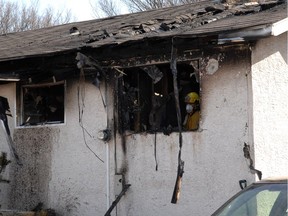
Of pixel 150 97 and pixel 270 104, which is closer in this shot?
pixel 270 104

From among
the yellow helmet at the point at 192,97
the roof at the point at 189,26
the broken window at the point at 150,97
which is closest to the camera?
the roof at the point at 189,26

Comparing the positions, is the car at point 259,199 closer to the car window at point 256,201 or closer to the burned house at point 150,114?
the car window at point 256,201

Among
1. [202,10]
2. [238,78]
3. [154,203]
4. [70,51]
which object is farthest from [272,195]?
[202,10]

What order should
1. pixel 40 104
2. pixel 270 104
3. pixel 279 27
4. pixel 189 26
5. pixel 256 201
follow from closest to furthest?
pixel 256 201
pixel 279 27
pixel 270 104
pixel 189 26
pixel 40 104

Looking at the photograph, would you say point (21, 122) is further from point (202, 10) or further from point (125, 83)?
point (202, 10)

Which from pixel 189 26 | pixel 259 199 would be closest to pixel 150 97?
pixel 189 26

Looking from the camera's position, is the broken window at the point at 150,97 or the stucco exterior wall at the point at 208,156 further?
the broken window at the point at 150,97

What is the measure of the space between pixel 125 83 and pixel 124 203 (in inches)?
79.5

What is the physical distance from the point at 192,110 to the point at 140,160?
1.17 meters

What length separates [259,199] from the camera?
5.75 meters

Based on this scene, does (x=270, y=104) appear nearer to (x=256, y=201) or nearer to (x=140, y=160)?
→ (x=140, y=160)

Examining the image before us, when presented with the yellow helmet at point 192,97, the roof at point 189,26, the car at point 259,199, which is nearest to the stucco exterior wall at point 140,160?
the yellow helmet at point 192,97

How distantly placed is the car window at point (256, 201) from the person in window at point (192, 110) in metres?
3.75

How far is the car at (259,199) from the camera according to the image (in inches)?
217
